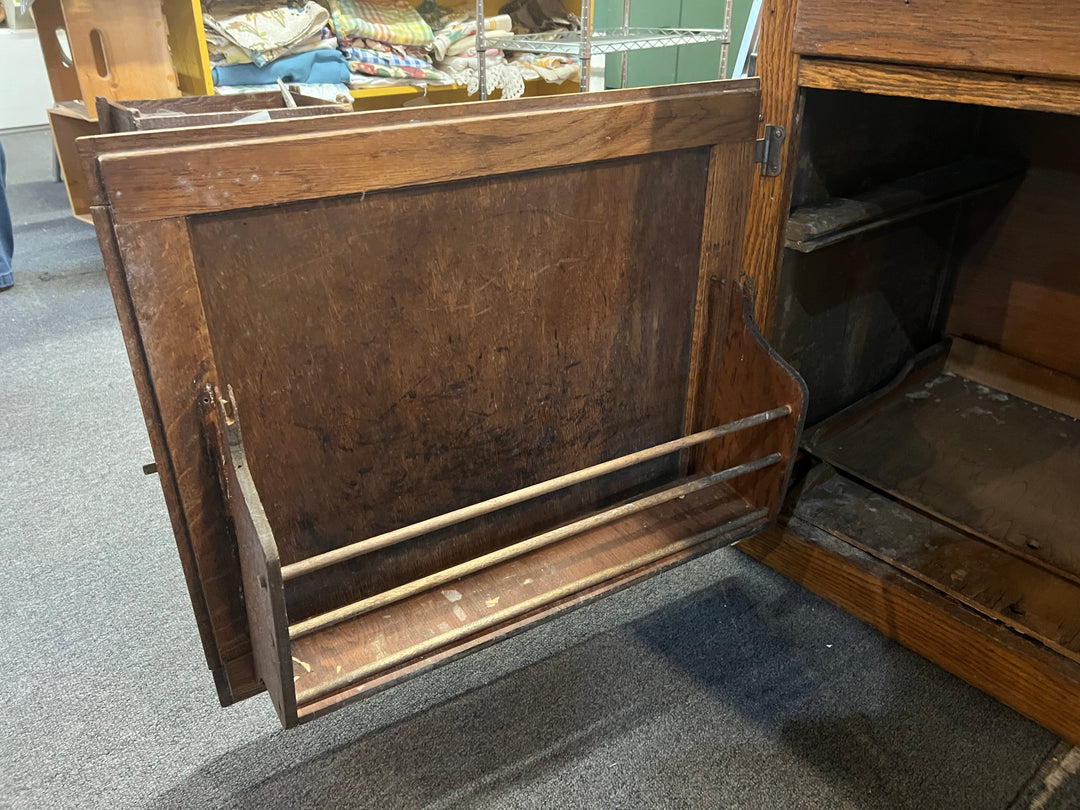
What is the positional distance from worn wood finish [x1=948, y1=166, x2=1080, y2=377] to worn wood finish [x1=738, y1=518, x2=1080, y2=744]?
68cm

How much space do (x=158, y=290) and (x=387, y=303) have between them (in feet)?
0.65

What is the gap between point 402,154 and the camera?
2.25 ft

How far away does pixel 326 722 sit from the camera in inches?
41.4

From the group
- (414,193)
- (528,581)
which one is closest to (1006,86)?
(414,193)

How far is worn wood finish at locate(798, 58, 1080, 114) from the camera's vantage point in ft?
2.50

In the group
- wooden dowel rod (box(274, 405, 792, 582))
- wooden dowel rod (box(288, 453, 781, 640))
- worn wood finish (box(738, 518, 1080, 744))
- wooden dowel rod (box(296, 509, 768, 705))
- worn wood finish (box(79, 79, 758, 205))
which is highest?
worn wood finish (box(79, 79, 758, 205))

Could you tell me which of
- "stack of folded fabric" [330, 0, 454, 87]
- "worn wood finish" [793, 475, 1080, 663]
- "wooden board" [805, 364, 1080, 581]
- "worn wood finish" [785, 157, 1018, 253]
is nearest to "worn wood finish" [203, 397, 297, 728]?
"worn wood finish" [785, 157, 1018, 253]

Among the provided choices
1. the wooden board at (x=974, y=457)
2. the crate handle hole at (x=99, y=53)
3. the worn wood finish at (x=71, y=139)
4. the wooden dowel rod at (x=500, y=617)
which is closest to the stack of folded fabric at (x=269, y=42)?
the crate handle hole at (x=99, y=53)

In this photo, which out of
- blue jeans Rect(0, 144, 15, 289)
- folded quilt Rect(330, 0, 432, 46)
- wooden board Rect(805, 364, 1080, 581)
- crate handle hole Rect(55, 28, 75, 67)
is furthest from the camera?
crate handle hole Rect(55, 28, 75, 67)

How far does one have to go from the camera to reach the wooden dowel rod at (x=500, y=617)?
73 centimetres

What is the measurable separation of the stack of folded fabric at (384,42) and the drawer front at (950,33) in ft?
4.84

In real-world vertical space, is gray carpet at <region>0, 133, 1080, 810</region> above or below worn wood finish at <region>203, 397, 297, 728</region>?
below

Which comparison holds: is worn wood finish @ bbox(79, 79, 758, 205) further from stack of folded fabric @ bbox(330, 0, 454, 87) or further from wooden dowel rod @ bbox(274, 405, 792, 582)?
stack of folded fabric @ bbox(330, 0, 454, 87)

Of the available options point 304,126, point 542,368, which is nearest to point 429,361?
point 542,368
